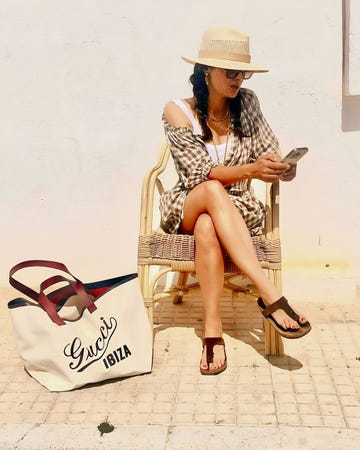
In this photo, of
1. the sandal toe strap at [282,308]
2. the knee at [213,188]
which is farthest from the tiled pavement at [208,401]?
the knee at [213,188]

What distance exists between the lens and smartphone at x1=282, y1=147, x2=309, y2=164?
3.45m

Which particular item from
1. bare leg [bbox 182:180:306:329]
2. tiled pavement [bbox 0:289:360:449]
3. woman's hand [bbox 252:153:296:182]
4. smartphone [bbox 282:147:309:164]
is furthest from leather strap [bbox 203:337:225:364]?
smartphone [bbox 282:147:309:164]

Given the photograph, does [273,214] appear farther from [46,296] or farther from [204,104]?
[46,296]

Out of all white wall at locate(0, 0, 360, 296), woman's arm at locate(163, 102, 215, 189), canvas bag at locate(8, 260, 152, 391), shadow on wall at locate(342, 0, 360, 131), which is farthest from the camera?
white wall at locate(0, 0, 360, 296)

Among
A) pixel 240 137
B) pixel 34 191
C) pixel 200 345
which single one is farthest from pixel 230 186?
pixel 34 191

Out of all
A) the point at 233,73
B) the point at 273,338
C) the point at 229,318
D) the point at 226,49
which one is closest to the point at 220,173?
the point at 233,73

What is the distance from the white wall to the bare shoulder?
2.40 feet

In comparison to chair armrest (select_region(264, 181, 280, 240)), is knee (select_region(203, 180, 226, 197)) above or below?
above

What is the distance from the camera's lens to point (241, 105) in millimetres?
4031

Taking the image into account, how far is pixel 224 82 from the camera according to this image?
378cm

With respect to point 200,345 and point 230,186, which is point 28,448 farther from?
point 230,186

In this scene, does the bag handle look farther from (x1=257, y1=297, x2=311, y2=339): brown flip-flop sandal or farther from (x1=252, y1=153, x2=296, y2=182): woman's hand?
(x1=252, y1=153, x2=296, y2=182): woman's hand

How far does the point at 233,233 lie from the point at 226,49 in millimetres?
994

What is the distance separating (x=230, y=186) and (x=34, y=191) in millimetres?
1582
